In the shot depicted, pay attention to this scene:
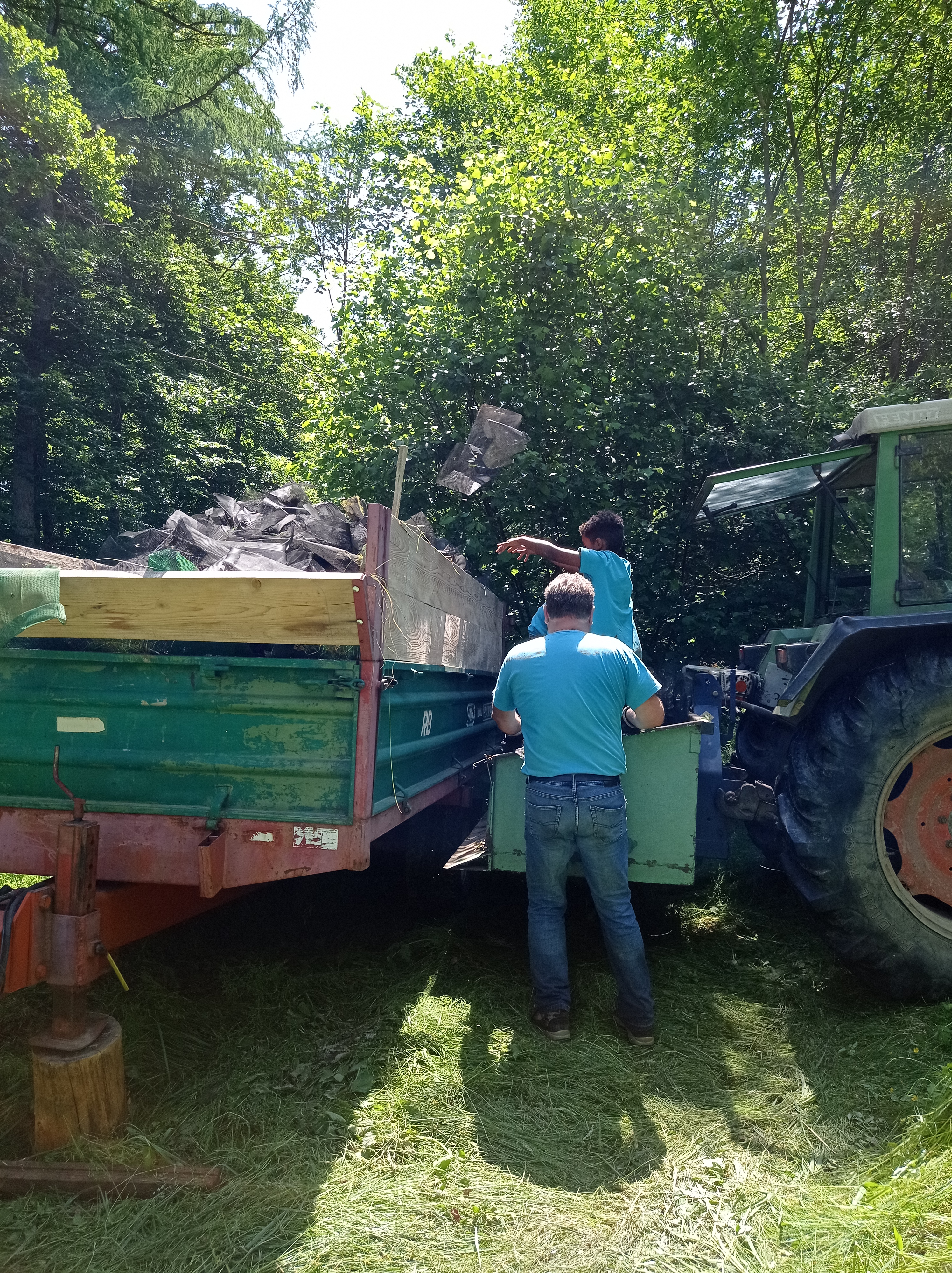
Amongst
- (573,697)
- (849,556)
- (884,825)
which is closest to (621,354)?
(849,556)

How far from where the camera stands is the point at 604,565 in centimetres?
411

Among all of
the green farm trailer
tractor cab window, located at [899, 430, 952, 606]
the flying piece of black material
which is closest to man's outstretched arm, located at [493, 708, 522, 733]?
the green farm trailer

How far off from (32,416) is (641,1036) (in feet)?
38.7

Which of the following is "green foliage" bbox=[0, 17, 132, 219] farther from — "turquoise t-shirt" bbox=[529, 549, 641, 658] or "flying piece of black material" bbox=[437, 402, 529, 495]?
"turquoise t-shirt" bbox=[529, 549, 641, 658]

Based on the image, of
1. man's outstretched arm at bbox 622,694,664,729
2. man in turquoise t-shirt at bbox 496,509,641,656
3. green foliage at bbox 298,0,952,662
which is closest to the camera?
man's outstretched arm at bbox 622,694,664,729

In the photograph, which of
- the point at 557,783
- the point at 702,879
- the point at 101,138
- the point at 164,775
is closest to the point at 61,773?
the point at 164,775

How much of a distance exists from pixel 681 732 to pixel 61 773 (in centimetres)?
228

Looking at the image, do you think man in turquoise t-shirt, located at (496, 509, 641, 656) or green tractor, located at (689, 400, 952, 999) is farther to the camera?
man in turquoise t-shirt, located at (496, 509, 641, 656)

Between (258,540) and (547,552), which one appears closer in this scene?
(547,552)

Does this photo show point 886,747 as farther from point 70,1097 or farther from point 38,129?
point 38,129

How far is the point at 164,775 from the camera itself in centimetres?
285

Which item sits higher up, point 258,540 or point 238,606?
point 258,540

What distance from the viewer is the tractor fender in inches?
135

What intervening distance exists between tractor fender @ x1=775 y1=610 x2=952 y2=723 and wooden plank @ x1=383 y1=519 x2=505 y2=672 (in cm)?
150
